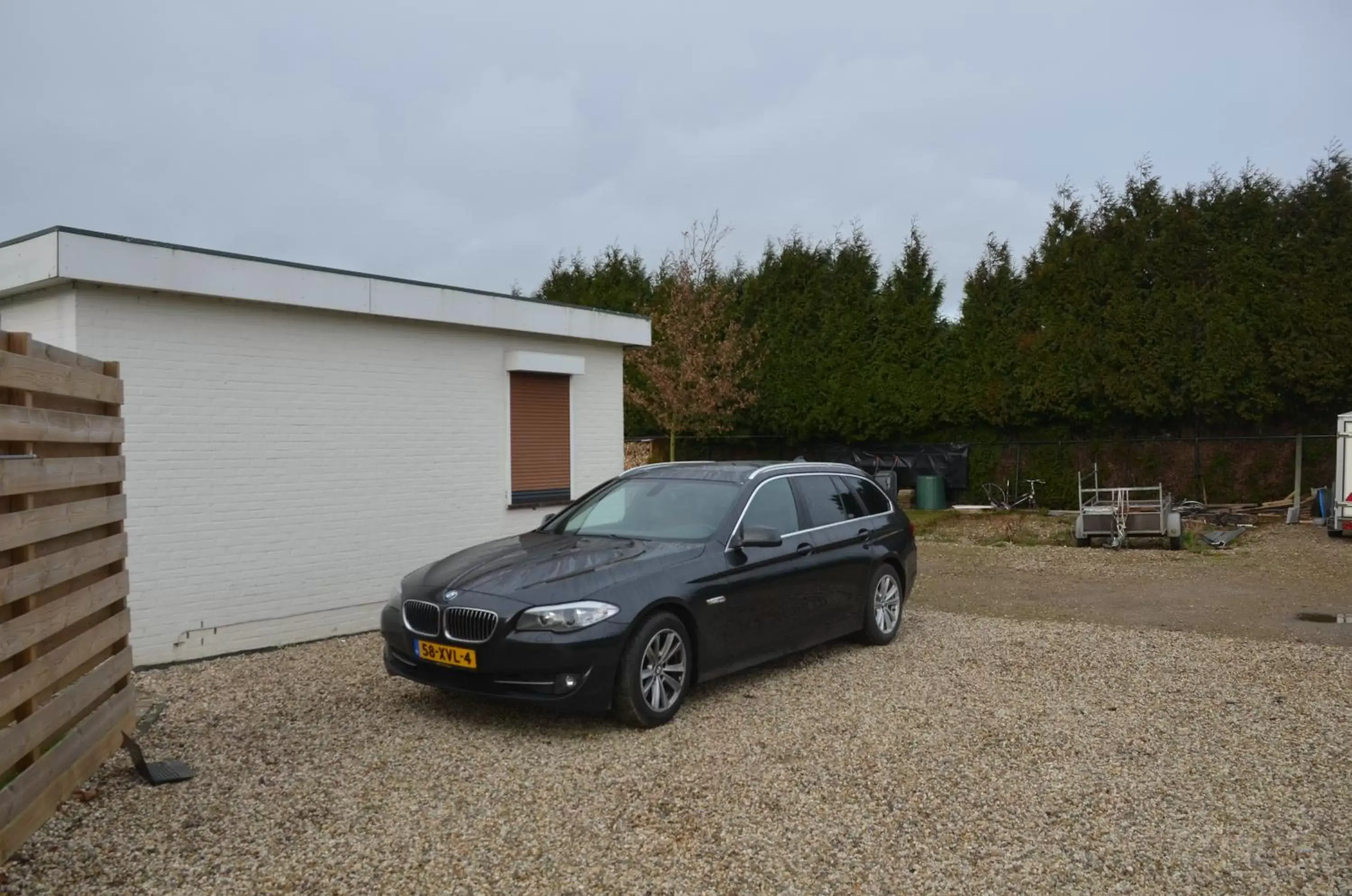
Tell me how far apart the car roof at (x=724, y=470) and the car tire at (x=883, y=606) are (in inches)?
Result: 38.0

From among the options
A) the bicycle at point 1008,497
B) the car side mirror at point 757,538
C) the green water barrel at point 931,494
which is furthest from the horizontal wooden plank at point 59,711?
the bicycle at point 1008,497

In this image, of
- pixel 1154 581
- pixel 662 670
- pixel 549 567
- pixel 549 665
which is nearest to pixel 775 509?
pixel 662 670

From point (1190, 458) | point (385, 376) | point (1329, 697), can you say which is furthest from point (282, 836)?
point (1190, 458)

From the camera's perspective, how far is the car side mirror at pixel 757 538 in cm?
634

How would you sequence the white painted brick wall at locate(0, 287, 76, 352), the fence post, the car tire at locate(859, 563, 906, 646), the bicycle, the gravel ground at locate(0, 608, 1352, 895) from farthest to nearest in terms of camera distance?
the bicycle
the fence post
the car tire at locate(859, 563, 906, 646)
the white painted brick wall at locate(0, 287, 76, 352)
the gravel ground at locate(0, 608, 1352, 895)

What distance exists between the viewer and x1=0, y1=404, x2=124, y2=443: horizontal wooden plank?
3541 mm

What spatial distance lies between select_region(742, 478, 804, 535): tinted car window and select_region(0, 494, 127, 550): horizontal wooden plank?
3721 millimetres

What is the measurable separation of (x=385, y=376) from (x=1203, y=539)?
1231 cm

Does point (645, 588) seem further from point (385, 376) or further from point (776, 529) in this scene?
point (385, 376)

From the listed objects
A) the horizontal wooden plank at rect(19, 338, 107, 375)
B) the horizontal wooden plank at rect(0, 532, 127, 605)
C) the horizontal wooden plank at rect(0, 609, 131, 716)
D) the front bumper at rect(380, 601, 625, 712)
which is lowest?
the front bumper at rect(380, 601, 625, 712)

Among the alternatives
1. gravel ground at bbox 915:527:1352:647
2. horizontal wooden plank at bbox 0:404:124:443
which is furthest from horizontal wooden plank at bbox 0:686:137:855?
gravel ground at bbox 915:527:1352:647

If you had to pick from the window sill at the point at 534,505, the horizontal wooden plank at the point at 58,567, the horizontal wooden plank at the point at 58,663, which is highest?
the horizontal wooden plank at the point at 58,567

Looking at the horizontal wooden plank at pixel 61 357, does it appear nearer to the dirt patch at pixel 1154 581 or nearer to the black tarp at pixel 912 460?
the dirt patch at pixel 1154 581

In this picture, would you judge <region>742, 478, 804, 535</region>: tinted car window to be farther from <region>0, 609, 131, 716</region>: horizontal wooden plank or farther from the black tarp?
the black tarp
